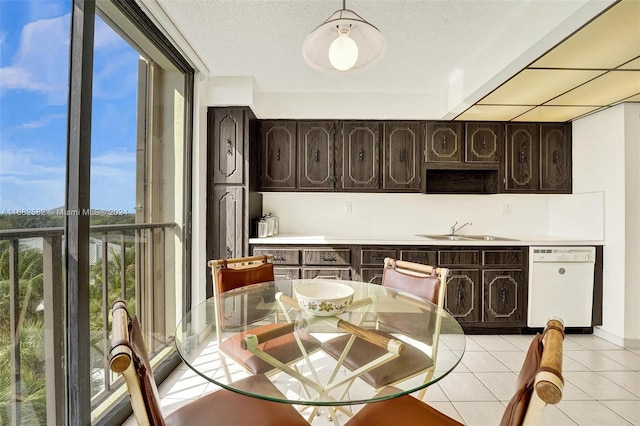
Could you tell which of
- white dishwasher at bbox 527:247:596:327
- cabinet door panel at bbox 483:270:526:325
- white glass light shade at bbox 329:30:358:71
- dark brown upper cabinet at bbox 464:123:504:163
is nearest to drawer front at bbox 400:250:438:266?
cabinet door panel at bbox 483:270:526:325

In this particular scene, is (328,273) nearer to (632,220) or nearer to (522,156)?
(522,156)

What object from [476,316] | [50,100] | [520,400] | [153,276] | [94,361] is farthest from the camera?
[476,316]

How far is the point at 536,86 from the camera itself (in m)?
2.44

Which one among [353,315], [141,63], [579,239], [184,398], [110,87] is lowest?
[184,398]

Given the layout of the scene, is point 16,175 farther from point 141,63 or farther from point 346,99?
point 346,99

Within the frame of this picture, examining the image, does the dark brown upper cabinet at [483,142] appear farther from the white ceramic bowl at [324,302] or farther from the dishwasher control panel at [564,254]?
the white ceramic bowl at [324,302]

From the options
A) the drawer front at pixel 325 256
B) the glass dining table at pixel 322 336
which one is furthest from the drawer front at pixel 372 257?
the glass dining table at pixel 322 336

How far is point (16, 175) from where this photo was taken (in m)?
1.23

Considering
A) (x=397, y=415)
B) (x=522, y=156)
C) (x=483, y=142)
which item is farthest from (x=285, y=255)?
(x=522, y=156)

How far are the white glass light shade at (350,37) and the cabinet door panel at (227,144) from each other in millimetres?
1731

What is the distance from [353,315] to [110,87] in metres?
2.01

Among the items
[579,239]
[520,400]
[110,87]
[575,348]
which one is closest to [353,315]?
[520,400]

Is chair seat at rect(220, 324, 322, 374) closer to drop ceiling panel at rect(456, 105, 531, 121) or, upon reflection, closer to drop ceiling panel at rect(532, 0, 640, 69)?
drop ceiling panel at rect(532, 0, 640, 69)

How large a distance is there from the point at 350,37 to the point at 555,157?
3.19 meters
